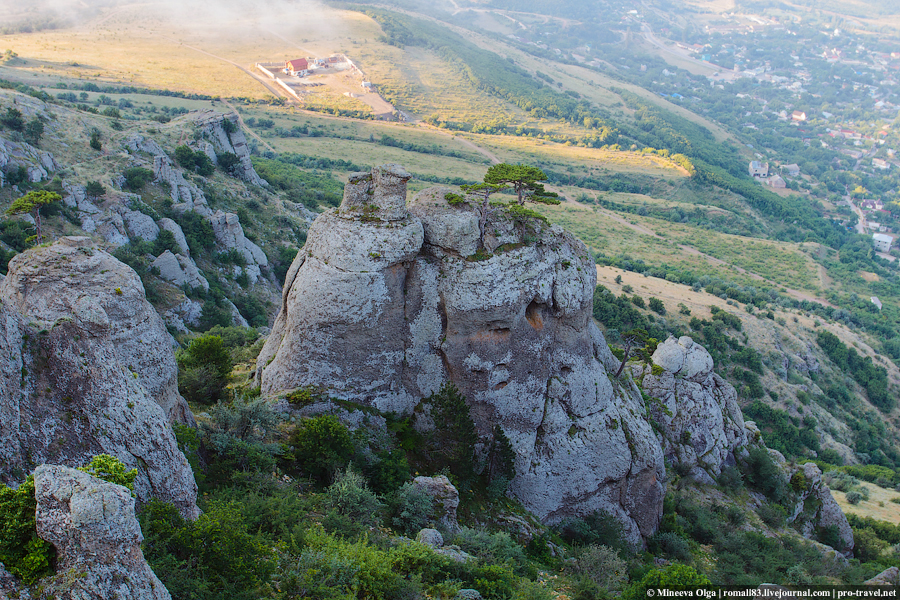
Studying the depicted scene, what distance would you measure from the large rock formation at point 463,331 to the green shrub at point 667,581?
7555 mm

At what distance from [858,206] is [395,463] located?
21821 cm

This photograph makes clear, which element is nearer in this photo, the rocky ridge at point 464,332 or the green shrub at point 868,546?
the rocky ridge at point 464,332

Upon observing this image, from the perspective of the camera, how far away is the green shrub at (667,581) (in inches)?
762

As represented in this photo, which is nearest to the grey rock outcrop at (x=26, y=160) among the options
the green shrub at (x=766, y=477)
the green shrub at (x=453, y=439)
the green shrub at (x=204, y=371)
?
the green shrub at (x=204, y=371)

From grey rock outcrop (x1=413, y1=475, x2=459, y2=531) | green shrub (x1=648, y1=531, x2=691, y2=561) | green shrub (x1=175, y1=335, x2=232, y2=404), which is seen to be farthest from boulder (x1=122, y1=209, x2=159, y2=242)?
green shrub (x1=648, y1=531, x2=691, y2=561)

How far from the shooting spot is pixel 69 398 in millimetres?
13844

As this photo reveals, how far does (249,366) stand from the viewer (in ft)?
Result: 106

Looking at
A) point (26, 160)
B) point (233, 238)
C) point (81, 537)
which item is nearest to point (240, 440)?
point (81, 537)

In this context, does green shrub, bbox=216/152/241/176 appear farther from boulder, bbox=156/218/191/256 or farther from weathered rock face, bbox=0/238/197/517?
weathered rock face, bbox=0/238/197/517

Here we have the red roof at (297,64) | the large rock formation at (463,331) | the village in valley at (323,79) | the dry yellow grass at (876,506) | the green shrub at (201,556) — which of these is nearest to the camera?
the green shrub at (201,556)

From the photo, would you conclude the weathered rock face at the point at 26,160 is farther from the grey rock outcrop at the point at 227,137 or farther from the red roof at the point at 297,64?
the red roof at the point at 297,64

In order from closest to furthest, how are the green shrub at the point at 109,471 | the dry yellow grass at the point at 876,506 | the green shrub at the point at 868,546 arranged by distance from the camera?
the green shrub at the point at 109,471 < the green shrub at the point at 868,546 < the dry yellow grass at the point at 876,506

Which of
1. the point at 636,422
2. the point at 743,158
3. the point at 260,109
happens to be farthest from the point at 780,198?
the point at 636,422

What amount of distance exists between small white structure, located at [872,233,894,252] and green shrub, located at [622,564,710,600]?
17344cm
